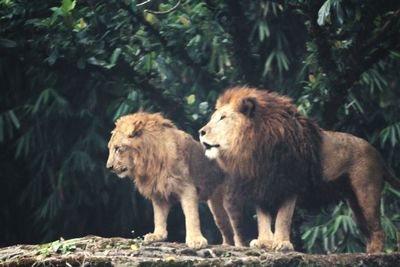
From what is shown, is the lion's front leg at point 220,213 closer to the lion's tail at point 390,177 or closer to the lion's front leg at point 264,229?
the lion's front leg at point 264,229

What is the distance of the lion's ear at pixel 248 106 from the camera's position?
6.88 metres

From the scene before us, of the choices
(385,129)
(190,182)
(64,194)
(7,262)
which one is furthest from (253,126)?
(64,194)

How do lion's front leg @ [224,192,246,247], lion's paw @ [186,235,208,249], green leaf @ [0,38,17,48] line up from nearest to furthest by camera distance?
1. lion's paw @ [186,235,208,249]
2. lion's front leg @ [224,192,246,247]
3. green leaf @ [0,38,17,48]

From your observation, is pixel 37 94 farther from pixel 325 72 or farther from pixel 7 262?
pixel 7 262

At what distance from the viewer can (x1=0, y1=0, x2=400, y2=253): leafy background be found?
7.75 m

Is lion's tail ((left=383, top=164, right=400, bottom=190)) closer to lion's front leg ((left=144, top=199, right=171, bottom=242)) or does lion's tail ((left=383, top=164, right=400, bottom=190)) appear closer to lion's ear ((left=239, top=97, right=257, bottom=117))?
lion's ear ((left=239, top=97, right=257, bottom=117))

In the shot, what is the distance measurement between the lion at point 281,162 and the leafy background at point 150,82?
0.86 m

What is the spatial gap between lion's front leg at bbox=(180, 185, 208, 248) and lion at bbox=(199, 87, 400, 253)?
31 cm

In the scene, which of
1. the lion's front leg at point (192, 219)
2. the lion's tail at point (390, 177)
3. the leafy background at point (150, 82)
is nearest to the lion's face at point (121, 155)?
the lion's front leg at point (192, 219)

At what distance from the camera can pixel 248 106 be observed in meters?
6.89

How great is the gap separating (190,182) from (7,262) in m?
1.60

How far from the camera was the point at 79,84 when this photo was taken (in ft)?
31.4

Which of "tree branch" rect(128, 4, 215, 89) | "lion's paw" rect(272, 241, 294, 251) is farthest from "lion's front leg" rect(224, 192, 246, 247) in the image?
"tree branch" rect(128, 4, 215, 89)

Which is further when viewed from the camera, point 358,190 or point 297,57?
point 297,57
